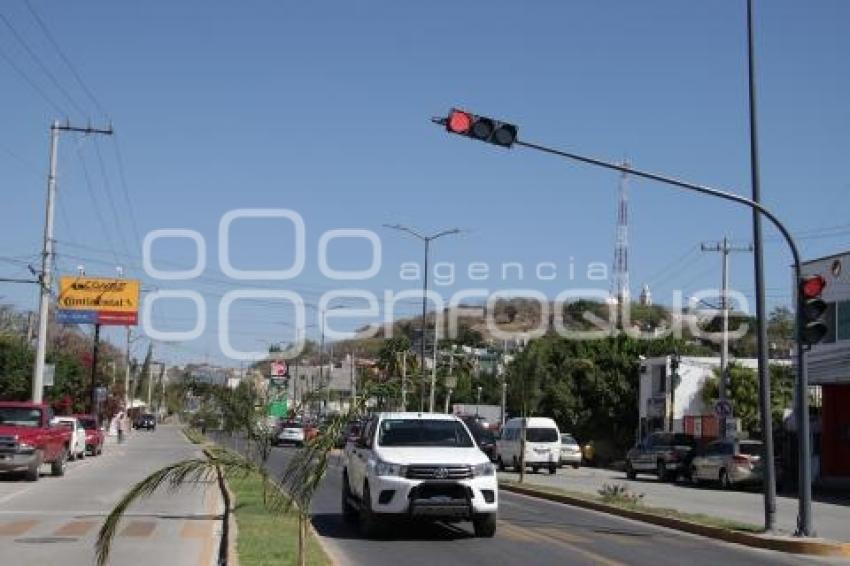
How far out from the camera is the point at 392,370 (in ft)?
40.2

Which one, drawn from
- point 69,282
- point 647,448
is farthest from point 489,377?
point 647,448

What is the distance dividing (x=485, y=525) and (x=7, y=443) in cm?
1645

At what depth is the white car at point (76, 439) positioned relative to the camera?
4081 centimetres

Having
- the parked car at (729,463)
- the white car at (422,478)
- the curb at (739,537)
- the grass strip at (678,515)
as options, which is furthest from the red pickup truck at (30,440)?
the parked car at (729,463)

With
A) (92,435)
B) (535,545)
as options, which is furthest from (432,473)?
(92,435)

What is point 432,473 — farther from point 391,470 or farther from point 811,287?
point 811,287

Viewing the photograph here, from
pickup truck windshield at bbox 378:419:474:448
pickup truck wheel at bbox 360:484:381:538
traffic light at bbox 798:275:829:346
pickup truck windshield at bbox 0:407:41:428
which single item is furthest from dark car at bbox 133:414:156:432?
traffic light at bbox 798:275:829:346

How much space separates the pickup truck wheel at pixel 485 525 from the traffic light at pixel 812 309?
238 inches

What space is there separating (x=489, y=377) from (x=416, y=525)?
295 ft

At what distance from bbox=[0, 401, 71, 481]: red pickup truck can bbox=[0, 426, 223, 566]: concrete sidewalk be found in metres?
0.55

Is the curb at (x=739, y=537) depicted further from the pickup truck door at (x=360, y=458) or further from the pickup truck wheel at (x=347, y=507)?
the pickup truck door at (x=360, y=458)

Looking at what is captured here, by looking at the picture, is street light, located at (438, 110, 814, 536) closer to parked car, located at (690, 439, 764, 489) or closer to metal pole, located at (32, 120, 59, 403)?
parked car, located at (690, 439, 764, 489)

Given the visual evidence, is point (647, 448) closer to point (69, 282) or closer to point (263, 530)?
point (263, 530)

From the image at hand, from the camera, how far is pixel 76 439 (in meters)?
43.1
